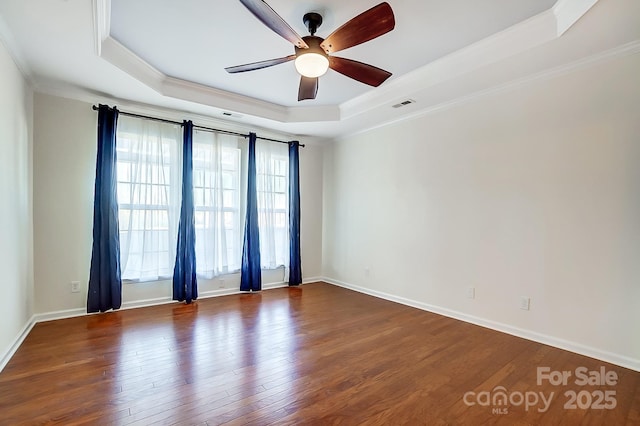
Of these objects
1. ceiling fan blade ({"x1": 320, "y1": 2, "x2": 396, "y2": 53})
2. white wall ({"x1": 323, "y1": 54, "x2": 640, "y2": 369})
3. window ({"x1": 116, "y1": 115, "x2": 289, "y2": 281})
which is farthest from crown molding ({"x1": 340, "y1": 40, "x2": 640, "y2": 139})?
window ({"x1": 116, "y1": 115, "x2": 289, "y2": 281})

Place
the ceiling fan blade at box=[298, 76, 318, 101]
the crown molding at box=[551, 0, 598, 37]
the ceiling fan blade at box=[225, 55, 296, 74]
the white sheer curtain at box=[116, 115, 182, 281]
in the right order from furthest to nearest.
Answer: the white sheer curtain at box=[116, 115, 182, 281] < the ceiling fan blade at box=[298, 76, 318, 101] < the ceiling fan blade at box=[225, 55, 296, 74] < the crown molding at box=[551, 0, 598, 37]

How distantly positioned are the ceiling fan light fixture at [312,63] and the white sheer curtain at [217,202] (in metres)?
2.52

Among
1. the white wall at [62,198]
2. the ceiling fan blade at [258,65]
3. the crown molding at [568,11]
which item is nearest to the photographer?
the crown molding at [568,11]

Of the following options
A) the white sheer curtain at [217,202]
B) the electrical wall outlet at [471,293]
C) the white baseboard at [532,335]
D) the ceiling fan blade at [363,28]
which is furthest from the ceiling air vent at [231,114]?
the electrical wall outlet at [471,293]

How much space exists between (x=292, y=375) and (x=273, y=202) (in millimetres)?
3160

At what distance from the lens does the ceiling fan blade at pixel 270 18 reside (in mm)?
1864

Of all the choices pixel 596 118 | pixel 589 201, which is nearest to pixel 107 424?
pixel 589 201

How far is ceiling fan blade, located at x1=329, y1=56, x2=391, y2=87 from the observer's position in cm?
252

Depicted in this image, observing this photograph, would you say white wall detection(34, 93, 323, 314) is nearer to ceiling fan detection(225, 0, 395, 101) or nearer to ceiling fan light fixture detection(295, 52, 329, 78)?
ceiling fan detection(225, 0, 395, 101)

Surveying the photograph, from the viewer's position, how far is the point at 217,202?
14.8 ft

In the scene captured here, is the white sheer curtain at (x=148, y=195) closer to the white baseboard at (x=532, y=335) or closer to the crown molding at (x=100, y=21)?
the crown molding at (x=100, y=21)

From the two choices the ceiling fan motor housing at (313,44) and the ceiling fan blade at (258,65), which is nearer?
the ceiling fan motor housing at (313,44)

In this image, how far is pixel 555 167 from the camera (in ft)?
9.59

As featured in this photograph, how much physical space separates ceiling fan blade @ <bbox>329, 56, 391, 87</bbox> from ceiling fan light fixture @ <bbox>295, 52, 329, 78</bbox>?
4.9 inches
